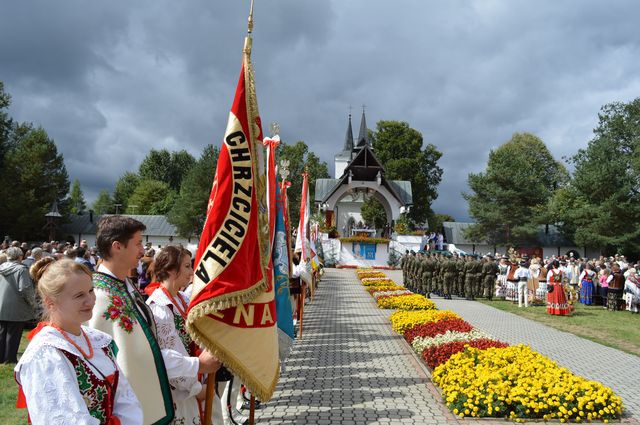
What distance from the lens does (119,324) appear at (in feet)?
9.40

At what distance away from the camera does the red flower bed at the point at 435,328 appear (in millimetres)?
9820

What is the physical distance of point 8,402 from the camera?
6230mm

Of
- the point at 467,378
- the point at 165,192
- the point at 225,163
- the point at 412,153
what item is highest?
the point at 412,153

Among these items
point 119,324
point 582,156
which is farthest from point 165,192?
point 119,324

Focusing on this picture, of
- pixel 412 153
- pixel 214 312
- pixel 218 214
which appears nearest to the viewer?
pixel 214 312

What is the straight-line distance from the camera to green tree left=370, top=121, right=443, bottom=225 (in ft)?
186

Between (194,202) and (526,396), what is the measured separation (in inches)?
1754

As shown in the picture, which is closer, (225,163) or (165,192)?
(225,163)

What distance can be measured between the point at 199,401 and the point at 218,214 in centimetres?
141

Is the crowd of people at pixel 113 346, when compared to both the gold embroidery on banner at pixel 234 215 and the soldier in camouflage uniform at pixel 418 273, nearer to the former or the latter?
the gold embroidery on banner at pixel 234 215

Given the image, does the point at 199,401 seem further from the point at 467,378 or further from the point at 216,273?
the point at 467,378

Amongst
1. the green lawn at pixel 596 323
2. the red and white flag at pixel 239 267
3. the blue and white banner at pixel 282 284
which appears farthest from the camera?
the green lawn at pixel 596 323

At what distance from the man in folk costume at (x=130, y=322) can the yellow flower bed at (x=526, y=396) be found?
418 centimetres

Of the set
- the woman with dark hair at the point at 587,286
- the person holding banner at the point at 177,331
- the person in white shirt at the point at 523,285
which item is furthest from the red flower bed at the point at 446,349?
the woman with dark hair at the point at 587,286
